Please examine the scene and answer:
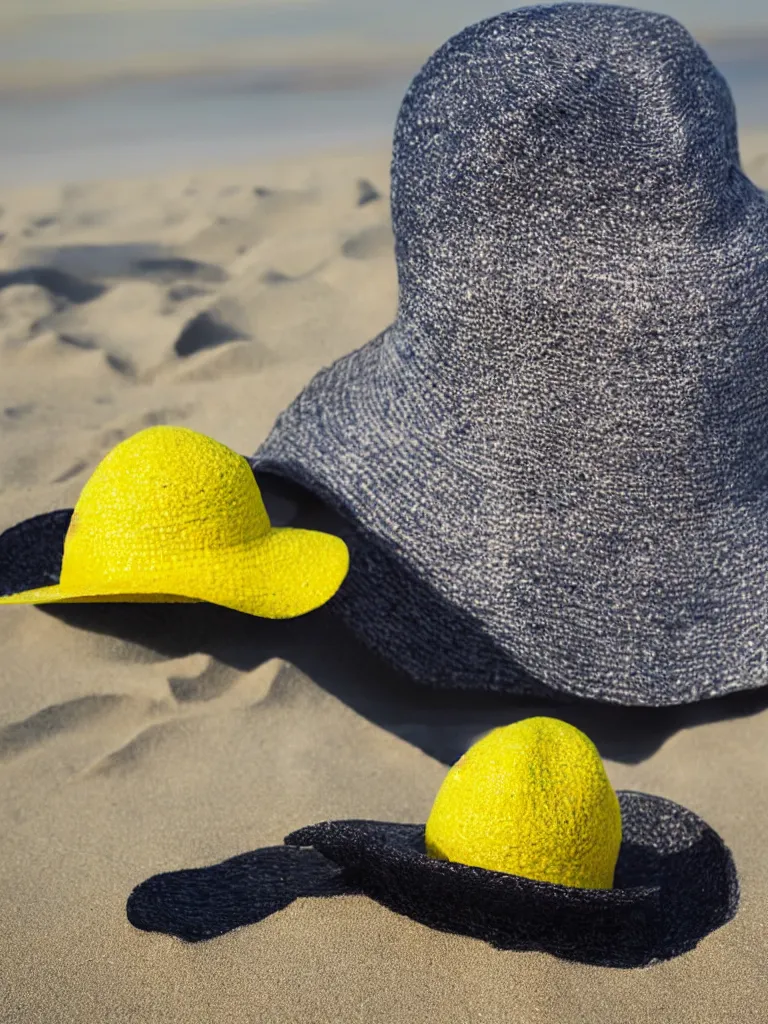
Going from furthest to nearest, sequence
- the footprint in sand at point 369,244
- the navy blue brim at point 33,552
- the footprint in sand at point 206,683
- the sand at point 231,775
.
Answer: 1. the footprint in sand at point 369,244
2. the navy blue brim at point 33,552
3. the footprint in sand at point 206,683
4. the sand at point 231,775

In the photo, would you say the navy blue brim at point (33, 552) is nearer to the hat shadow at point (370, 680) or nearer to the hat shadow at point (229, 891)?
the hat shadow at point (370, 680)

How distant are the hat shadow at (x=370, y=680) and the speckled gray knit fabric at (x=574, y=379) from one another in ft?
0.21

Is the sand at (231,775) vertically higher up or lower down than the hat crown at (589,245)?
lower down

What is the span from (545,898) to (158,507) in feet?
2.75

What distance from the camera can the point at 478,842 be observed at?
4.50 ft

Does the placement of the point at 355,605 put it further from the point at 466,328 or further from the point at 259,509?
the point at 466,328

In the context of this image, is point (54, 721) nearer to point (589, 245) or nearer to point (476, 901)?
point (476, 901)

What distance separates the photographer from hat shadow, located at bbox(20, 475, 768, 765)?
1.92 m

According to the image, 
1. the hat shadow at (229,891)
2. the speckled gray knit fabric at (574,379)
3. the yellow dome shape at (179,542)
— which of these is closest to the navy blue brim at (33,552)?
the yellow dome shape at (179,542)

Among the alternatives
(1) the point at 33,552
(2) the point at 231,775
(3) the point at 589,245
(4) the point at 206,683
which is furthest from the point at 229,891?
(3) the point at 589,245

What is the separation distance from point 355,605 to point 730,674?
61 centimetres

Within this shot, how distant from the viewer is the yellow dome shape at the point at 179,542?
182cm

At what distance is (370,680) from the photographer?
2.00 metres

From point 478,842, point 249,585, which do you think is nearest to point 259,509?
point 249,585
